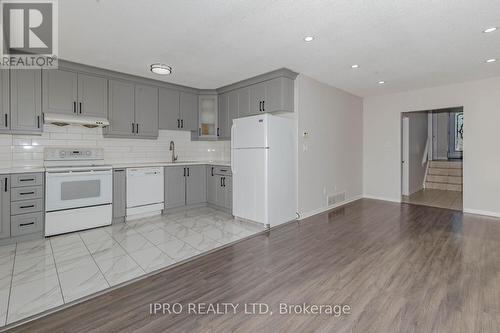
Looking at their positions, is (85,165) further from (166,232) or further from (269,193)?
(269,193)

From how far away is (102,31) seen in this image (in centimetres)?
274

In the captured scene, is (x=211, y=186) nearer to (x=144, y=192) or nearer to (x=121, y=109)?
(x=144, y=192)

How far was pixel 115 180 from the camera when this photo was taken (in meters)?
4.00

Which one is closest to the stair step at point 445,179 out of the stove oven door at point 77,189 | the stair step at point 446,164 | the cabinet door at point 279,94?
the stair step at point 446,164

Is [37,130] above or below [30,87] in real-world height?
below

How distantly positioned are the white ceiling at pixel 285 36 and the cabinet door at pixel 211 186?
6.06 ft

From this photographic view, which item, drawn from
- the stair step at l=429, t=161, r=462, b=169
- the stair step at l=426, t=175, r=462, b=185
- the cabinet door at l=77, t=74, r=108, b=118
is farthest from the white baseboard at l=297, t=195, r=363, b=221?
the stair step at l=429, t=161, r=462, b=169

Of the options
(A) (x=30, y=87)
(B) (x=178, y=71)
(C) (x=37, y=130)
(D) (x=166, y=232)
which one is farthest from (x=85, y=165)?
(B) (x=178, y=71)

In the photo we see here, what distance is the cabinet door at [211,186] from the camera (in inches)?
194

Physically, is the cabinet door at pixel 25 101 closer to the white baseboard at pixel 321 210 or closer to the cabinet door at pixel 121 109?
the cabinet door at pixel 121 109

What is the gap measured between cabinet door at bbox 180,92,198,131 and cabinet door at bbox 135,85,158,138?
56 cm

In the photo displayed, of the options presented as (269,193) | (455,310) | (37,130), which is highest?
(37,130)

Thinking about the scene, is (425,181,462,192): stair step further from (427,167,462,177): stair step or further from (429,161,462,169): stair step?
(429,161,462,169): stair step

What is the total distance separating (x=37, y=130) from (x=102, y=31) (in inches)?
74.6
